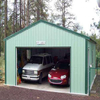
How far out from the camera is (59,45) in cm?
864

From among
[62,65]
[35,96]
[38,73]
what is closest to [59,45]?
[62,65]

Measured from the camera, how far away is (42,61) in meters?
11.2

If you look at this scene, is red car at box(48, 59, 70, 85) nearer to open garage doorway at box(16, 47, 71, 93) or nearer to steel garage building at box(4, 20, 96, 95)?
open garage doorway at box(16, 47, 71, 93)

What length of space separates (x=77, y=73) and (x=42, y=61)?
150 inches

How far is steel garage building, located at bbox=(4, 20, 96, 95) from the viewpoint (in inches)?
318

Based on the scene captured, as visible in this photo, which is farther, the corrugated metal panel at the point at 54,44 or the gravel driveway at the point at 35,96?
the corrugated metal panel at the point at 54,44

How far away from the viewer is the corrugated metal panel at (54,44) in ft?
26.6

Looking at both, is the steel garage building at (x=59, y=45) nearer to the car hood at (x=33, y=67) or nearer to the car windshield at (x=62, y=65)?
the car hood at (x=33, y=67)

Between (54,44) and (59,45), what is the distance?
0.34 meters

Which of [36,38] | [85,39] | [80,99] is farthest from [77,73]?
[36,38]

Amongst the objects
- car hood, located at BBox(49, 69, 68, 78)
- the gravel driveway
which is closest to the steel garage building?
the gravel driveway

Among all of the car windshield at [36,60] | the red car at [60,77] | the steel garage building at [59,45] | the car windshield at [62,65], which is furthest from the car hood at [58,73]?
the car windshield at [36,60]

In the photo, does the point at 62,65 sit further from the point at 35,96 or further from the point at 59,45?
the point at 35,96

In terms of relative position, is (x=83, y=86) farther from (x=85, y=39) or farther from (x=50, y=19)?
(x=50, y=19)
